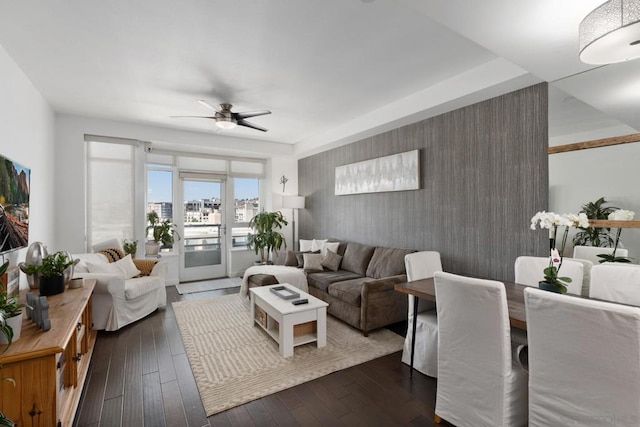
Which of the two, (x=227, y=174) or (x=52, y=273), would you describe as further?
(x=227, y=174)

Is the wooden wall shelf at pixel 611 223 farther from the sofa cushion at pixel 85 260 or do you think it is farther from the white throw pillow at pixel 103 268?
the sofa cushion at pixel 85 260

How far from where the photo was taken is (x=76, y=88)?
3.37 metres

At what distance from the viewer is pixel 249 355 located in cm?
283

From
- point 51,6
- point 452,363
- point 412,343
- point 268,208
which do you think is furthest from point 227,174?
point 452,363

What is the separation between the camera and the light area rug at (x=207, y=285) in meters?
5.23

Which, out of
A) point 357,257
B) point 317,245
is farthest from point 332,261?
point 317,245

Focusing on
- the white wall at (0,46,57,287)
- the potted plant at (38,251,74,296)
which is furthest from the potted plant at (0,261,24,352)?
the white wall at (0,46,57,287)

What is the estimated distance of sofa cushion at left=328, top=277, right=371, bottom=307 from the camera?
11.1ft

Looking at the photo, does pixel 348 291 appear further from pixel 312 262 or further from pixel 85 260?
pixel 85 260

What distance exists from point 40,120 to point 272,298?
3.49m

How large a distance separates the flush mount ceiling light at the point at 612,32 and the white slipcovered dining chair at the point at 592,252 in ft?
5.10

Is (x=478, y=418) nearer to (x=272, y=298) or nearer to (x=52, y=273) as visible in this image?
(x=272, y=298)

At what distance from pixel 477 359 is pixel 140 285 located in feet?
12.2

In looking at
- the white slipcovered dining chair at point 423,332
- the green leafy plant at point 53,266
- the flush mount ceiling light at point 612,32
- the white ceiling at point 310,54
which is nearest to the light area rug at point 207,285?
the green leafy plant at point 53,266
